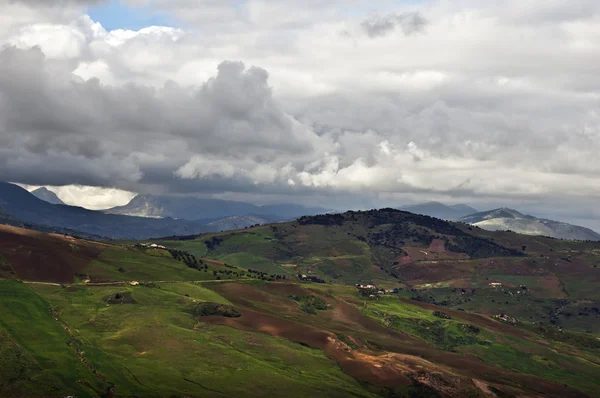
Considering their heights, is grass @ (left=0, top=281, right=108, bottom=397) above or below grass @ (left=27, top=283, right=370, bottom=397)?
above

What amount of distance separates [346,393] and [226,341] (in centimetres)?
5055

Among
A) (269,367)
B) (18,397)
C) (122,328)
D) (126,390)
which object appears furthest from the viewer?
(122,328)

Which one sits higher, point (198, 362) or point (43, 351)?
point (43, 351)

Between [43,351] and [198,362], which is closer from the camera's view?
[43,351]

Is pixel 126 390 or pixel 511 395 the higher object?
pixel 126 390

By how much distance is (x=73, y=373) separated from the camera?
13825cm

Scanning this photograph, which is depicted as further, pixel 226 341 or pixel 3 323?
pixel 226 341

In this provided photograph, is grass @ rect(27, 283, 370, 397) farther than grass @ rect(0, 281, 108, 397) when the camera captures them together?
Yes

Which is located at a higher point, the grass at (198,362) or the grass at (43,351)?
the grass at (43,351)

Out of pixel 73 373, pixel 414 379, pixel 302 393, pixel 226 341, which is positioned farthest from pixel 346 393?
pixel 73 373

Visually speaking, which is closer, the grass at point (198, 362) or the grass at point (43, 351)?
the grass at point (43, 351)

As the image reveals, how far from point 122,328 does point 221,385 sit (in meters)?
52.8

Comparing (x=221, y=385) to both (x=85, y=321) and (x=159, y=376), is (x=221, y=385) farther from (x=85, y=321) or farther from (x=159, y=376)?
(x=85, y=321)

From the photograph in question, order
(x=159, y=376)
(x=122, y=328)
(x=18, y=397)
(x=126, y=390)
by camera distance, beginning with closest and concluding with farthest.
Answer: (x=18, y=397)
(x=126, y=390)
(x=159, y=376)
(x=122, y=328)
